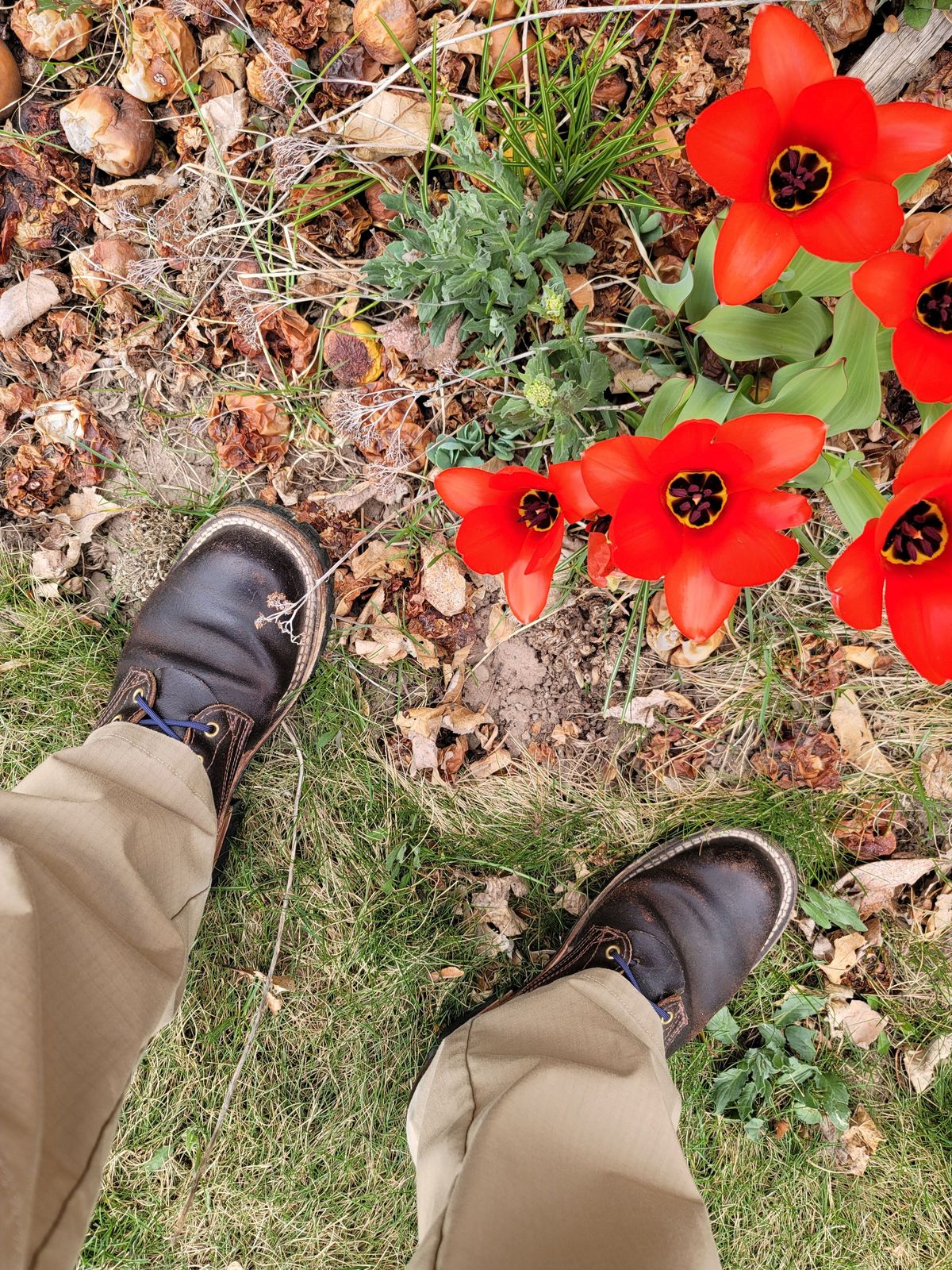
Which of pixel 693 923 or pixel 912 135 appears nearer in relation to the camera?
pixel 912 135

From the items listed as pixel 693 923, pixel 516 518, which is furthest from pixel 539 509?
pixel 693 923

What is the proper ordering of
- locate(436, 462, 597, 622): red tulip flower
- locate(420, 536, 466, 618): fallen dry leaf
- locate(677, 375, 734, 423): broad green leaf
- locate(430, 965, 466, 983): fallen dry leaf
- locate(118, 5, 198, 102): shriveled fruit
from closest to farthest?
locate(436, 462, 597, 622): red tulip flower < locate(677, 375, 734, 423): broad green leaf < locate(118, 5, 198, 102): shriveled fruit < locate(420, 536, 466, 618): fallen dry leaf < locate(430, 965, 466, 983): fallen dry leaf

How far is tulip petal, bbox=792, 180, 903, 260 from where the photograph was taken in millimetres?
858

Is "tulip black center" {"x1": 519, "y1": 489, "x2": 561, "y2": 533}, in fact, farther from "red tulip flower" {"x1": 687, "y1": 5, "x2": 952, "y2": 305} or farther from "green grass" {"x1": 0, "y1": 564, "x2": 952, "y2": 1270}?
"green grass" {"x1": 0, "y1": 564, "x2": 952, "y2": 1270}

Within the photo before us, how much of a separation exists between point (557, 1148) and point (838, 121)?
1.36 metres

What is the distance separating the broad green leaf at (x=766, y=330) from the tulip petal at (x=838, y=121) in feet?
1.08

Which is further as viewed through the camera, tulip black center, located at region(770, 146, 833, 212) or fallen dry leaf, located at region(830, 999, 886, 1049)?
fallen dry leaf, located at region(830, 999, 886, 1049)

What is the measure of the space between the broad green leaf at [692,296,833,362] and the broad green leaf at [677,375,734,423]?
5 cm

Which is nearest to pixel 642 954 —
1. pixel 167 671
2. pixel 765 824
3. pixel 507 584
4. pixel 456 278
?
pixel 765 824

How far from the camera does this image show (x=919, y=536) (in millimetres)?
968

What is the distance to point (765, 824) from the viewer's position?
1.84m

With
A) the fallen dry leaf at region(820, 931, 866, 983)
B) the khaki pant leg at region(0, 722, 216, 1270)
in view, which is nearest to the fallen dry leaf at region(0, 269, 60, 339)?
the khaki pant leg at region(0, 722, 216, 1270)

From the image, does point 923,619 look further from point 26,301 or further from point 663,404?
point 26,301

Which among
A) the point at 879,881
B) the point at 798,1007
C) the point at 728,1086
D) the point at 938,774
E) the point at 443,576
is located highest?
the point at 443,576
